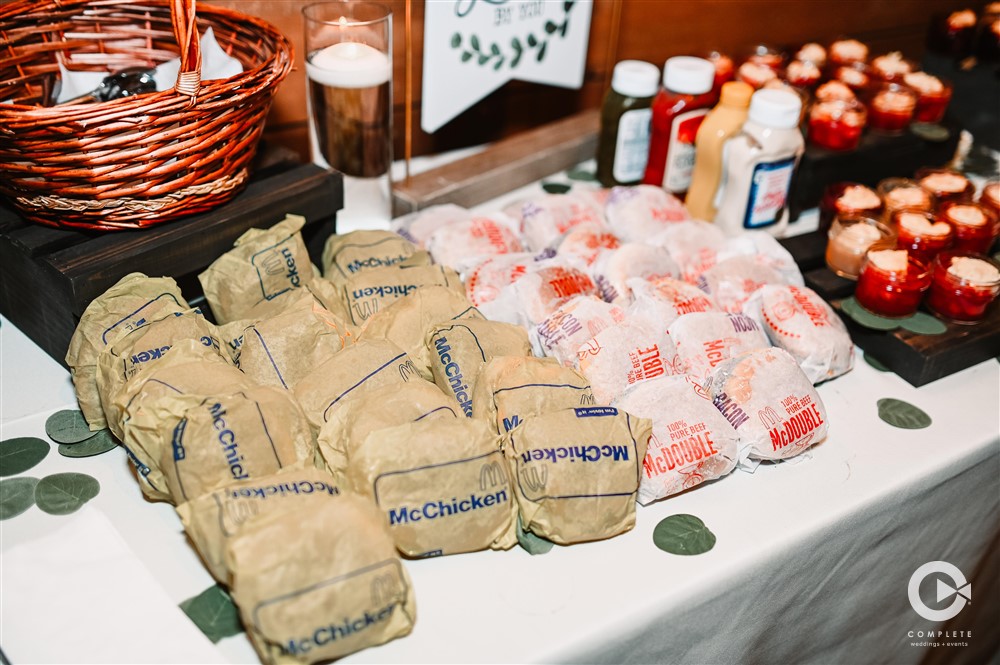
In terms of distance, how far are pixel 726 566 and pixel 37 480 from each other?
2.50 feet

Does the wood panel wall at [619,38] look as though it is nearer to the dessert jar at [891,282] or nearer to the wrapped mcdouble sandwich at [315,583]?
the dessert jar at [891,282]

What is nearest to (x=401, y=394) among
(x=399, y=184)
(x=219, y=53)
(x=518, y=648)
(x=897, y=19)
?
(x=518, y=648)

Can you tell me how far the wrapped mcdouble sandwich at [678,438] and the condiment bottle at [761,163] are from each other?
534 mm

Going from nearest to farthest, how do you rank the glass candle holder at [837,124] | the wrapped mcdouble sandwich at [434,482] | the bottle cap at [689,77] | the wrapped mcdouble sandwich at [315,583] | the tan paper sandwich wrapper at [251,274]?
the wrapped mcdouble sandwich at [315,583] → the wrapped mcdouble sandwich at [434,482] → the tan paper sandwich wrapper at [251,274] → the bottle cap at [689,77] → the glass candle holder at [837,124]

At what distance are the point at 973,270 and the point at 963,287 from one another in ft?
0.15

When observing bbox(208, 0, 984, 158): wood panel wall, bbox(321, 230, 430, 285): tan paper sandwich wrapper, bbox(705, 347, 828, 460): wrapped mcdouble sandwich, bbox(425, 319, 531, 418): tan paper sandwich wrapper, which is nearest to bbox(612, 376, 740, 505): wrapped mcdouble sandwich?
bbox(705, 347, 828, 460): wrapped mcdouble sandwich

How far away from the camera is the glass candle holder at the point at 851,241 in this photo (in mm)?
1318

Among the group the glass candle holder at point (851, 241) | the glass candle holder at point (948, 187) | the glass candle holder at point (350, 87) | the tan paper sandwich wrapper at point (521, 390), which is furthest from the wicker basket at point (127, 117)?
the glass candle holder at point (948, 187)

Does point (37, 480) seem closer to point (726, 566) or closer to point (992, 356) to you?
point (726, 566)

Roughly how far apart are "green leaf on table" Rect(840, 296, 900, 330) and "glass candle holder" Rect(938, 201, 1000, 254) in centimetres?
23

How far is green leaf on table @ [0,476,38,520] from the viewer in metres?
0.90

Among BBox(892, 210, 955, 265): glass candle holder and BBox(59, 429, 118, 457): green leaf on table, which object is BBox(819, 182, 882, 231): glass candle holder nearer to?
BBox(892, 210, 955, 265): glass candle holder

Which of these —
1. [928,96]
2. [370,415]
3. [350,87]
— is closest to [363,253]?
[350,87]

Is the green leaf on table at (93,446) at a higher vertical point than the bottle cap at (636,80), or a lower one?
lower
